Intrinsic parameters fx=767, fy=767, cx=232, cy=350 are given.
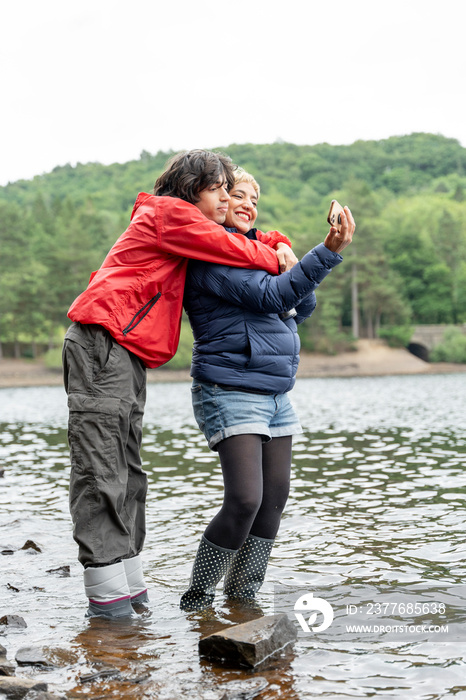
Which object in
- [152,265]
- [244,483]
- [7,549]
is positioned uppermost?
[152,265]

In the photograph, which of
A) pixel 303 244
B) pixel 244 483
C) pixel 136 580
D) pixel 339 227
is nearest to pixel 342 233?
pixel 339 227

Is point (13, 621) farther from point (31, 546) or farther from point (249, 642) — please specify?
point (31, 546)

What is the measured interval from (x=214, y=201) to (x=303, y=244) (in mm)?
72574

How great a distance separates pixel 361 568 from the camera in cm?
514

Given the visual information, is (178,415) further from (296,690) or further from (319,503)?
(296,690)

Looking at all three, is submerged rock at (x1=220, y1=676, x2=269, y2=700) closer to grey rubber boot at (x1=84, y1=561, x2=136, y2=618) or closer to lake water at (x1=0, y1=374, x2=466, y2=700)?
lake water at (x1=0, y1=374, x2=466, y2=700)

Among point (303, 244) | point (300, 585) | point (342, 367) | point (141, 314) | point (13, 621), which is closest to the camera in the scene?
point (141, 314)

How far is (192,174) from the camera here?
3816 mm

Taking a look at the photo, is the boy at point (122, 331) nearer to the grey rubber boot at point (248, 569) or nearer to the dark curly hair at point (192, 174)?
the dark curly hair at point (192, 174)

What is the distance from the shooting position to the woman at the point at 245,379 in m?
3.67

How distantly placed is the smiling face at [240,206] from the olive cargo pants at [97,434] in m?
0.90

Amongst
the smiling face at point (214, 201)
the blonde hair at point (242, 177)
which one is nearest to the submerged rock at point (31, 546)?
the smiling face at point (214, 201)

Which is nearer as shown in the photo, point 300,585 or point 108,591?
point 108,591

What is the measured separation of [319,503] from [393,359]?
6825 centimetres
